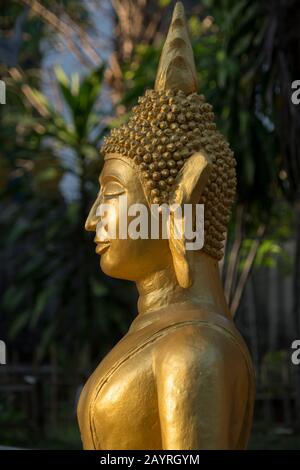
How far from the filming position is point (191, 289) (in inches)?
105

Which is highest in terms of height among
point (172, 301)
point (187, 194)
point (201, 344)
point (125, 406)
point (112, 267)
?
point (187, 194)

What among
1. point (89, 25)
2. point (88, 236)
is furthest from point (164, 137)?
point (89, 25)

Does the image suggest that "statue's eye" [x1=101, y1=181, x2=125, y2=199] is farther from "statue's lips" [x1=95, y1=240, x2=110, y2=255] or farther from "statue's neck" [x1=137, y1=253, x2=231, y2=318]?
"statue's neck" [x1=137, y1=253, x2=231, y2=318]

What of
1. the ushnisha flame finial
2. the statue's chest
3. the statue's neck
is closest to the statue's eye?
the statue's neck

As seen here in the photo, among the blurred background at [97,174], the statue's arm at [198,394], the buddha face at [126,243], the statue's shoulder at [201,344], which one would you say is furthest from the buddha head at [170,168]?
the blurred background at [97,174]

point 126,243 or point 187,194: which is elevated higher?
point 187,194

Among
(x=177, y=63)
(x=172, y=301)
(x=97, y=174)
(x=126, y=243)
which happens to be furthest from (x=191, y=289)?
(x=97, y=174)

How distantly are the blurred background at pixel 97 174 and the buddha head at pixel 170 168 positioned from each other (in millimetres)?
4478

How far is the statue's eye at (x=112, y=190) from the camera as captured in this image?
9.07 feet

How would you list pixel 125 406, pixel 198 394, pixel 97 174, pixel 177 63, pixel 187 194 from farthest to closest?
1. pixel 97 174
2. pixel 177 63
3. pixel 187 194
4. pixel 125 406
5. pixel 198 394

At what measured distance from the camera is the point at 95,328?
12.1m

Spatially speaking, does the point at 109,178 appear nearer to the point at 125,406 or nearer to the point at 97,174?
the point at 125,406

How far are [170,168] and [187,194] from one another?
0.14m

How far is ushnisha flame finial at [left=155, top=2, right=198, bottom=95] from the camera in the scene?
289 centimetres
